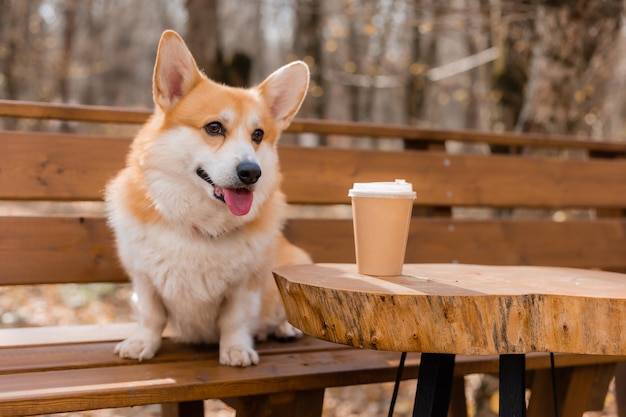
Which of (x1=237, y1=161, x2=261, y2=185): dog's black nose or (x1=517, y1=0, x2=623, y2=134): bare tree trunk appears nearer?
(x1=237, y1=161, x2=261, y2=185): dog's black nose

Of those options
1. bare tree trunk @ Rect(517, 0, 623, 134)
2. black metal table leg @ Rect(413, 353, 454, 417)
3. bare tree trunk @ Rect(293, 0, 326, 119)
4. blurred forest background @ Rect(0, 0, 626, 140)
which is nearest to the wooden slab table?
black metal table leg @ Rect(413, 353, 454, 417)

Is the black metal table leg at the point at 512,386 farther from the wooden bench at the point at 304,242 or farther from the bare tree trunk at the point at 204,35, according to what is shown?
the bare tree trunk at the point at 204,35

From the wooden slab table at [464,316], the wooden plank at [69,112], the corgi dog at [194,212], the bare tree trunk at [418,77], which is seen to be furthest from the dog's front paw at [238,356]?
the bare tree trunk at [418,77]

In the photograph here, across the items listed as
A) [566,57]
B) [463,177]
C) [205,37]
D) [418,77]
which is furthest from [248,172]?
[418,77]

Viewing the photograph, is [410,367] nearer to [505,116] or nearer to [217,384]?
[217,384]

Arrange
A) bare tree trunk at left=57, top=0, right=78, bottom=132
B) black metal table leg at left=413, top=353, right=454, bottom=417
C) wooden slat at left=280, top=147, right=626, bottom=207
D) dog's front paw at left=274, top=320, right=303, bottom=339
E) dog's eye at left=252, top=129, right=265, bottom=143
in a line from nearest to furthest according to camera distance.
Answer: black metal table leg at left=413, top=353, right=454, bottom=417 < dog's eye at left=252, top=129, right=265, bottom=143 < dog's front paw at left=274, top=320, right=303, bottom=339 < wooden slat at left=280, top=147, right=626, bottom=207 < bare tree trunk at left=57, top=0, right=78, bottom=132

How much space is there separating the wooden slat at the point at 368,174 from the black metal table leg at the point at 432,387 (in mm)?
1291

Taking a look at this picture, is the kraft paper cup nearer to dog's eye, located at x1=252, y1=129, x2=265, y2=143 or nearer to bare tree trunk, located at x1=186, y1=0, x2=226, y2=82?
dog's eye, located at x1=252, y1=129, x2=265, y2=143

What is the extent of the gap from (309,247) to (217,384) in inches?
47.3

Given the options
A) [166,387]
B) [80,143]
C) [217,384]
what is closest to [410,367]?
[217,384]

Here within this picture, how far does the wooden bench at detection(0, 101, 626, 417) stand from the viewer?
1881 millimetres

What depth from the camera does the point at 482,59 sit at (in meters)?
6.52

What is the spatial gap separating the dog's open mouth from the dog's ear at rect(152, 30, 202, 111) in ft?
0.93

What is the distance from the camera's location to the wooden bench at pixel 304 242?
74.0 inches
